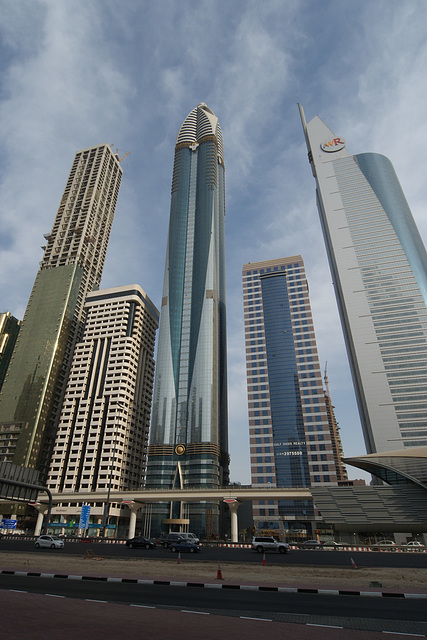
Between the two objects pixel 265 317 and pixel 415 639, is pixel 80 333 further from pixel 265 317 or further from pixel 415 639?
pixel 415 639

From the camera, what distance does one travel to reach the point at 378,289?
443ft

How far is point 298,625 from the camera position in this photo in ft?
32.0

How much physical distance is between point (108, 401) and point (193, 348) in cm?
3522

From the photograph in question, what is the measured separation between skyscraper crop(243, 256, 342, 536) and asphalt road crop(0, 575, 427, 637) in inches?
3950

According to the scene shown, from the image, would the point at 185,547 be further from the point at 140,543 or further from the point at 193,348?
the point at 193,348

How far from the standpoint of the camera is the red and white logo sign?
17494cm

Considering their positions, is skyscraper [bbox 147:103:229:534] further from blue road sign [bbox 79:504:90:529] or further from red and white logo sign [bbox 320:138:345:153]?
blue road sign [bbox 79:504:90:529]

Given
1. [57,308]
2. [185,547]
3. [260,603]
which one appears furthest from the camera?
[57,308]

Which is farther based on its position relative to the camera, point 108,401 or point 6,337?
point 6,337

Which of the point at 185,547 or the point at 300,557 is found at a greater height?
the point at 185,547

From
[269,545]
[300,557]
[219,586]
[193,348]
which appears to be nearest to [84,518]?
[269,545]

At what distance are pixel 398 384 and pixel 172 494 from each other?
262ft

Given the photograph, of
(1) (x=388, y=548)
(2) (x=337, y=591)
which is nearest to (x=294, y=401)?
(1) (x=388, y=548)

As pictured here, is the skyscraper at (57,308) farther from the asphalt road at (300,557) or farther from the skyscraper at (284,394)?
the asphalt road at (300,557)
